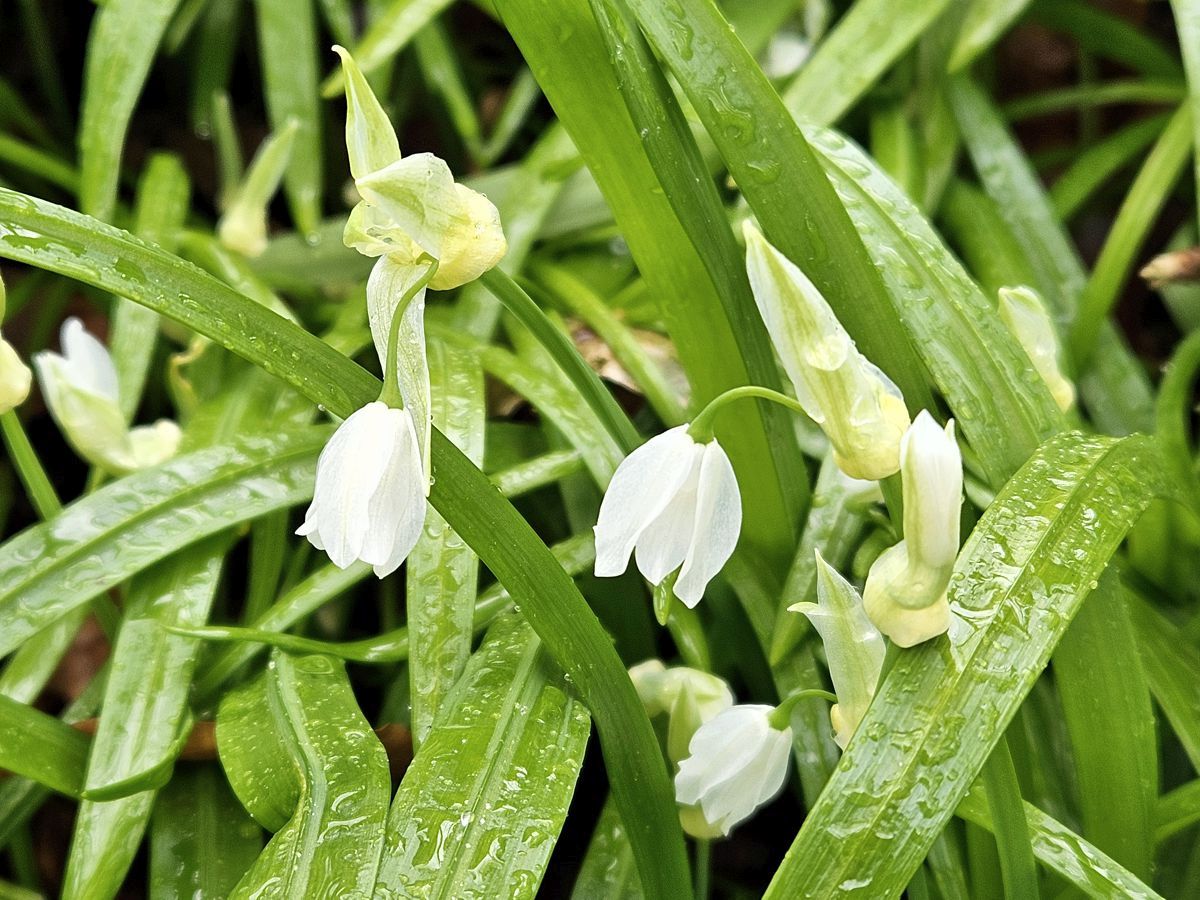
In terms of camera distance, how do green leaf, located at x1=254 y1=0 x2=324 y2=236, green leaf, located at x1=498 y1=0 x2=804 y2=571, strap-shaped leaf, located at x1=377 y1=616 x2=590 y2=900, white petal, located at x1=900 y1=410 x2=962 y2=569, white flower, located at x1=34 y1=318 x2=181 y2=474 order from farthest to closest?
green leaf, located at x1=254 y1=0 x2=324 y2=236
white flower, located at x1=34 y1=318 x2=181 y2=474
green leaf, located at x1=498 y1=0 x2=804 y2=571
strap-shaped leaf, located at x1=377 y1=616 x2=590 y2=900
white petal, located at x1=900 y1=410 x2=962 y2=569

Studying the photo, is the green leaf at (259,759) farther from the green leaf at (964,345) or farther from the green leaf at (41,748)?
the green leaf at (964,345)

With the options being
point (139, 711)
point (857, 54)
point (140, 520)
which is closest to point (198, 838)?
point (139, 711)

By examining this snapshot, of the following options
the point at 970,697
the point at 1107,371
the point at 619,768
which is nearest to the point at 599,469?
the point at 619,768

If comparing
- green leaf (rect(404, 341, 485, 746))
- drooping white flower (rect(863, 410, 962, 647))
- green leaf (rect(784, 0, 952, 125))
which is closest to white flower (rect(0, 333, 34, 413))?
green leaf (rect(404, 341, 485, 746))

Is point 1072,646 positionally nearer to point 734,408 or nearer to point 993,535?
point 993,535

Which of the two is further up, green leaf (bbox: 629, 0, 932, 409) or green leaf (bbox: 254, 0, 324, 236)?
green leaf (bbox: 254, 0, 324, 236)

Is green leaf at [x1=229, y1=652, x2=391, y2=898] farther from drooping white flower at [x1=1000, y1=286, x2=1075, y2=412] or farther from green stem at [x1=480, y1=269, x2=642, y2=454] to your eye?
drooping white flower at [x1=1000, y1=286, x2=1075, y2=412]

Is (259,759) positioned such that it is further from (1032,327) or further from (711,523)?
(1032,327)
